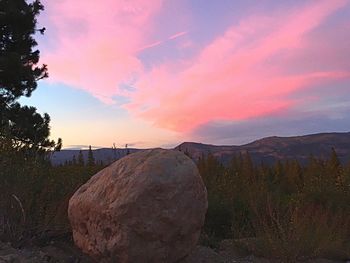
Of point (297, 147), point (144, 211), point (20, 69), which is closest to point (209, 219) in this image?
point (144, 211)

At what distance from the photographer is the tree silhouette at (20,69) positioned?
1577 cm

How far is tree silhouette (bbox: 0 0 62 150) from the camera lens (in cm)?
1577

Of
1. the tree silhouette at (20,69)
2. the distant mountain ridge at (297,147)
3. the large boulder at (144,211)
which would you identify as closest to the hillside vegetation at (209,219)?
the large boulder at (144,211)

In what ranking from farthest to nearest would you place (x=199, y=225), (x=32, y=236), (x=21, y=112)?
(x=21, y=112)
(x=32, y=236)
(x=199, y=225)

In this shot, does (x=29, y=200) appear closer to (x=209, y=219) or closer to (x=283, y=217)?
(x=209, y=219)

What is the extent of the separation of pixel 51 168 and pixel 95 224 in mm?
2987

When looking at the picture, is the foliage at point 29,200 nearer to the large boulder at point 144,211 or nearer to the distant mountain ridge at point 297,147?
the large boulder at point 144,211

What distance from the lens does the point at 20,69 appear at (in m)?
15.9

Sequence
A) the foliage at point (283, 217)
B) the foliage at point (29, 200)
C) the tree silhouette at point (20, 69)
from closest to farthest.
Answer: the foliage at point (29, 200) < the foliage at point (283, 217) < the tree silhouette at point (20, 69)

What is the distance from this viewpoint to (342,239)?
9836 mm

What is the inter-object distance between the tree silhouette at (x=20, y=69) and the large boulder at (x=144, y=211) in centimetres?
875

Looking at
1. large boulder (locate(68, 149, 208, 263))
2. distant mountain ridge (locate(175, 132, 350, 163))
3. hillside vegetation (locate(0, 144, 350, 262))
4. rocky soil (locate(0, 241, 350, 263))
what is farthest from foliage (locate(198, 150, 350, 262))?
distant mountain ridge (locate(175, 132, 350, 163))

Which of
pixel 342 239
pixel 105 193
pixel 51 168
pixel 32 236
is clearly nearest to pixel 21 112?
pixel 51 168

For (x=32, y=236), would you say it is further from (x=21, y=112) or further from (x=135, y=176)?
(x=21, y=112)
